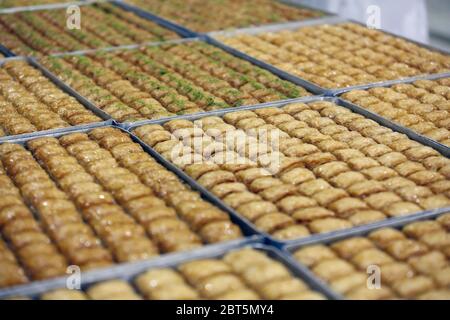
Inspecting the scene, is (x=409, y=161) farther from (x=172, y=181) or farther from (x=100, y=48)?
(x=100, y=48)

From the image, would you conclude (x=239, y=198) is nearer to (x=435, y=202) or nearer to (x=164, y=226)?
(x=164, y=226)

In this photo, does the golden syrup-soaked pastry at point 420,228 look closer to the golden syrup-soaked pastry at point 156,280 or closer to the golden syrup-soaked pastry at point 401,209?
the golden syrup-soaked pastry at point 401,209

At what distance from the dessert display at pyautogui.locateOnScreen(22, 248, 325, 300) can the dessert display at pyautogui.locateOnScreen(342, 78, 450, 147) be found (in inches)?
89.1

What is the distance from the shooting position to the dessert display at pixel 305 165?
163 inches

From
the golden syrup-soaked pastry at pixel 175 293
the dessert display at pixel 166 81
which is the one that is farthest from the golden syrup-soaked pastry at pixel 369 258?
the dessert display at pixel 166 81

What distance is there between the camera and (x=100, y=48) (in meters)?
7.25

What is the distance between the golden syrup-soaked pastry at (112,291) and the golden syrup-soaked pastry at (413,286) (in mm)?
1320

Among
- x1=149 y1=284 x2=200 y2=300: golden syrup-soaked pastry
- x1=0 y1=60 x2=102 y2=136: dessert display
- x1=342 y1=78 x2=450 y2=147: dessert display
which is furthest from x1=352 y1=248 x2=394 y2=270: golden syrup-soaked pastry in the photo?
x1=0 y1=60 x2=102 y2=136: dessert display

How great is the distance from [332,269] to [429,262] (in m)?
0.54

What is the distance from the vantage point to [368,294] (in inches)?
134

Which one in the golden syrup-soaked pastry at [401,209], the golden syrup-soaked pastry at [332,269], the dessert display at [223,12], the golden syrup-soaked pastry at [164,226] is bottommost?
the golden syrup-soaked pastry at [332,269]

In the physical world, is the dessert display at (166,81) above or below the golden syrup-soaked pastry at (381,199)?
above

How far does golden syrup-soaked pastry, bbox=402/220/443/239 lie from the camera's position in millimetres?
3924

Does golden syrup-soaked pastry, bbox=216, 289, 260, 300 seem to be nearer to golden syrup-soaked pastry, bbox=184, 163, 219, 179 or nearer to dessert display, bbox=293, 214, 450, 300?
dessert display, bbox=293, 214, 450, 300
